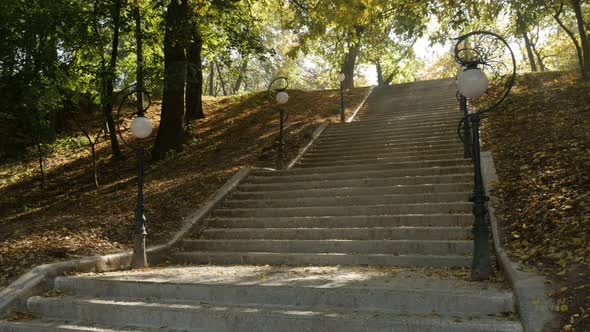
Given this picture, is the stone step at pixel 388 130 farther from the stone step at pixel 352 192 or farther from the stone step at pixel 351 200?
the stone step at pixel 351 200

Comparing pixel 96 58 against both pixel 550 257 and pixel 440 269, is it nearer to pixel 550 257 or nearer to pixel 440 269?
pixel 440 269

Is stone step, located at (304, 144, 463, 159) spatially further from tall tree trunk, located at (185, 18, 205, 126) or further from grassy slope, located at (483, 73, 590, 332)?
tall tree trunk, located at (185, 18, 205, 126)

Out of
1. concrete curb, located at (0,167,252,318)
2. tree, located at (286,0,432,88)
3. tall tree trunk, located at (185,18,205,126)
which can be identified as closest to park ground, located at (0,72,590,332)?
concrete curb, located at (0,167,252,318)

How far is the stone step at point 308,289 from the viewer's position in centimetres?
461

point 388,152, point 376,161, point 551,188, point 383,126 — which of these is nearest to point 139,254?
point 376,161

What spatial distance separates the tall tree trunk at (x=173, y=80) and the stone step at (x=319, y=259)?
7.32 meters

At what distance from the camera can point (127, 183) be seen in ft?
41.7

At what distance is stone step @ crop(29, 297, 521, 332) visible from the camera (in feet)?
14.0

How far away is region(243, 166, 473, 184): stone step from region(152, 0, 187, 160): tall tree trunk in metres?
4.74

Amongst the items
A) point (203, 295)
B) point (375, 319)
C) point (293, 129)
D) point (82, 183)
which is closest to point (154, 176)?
point (82, 183)

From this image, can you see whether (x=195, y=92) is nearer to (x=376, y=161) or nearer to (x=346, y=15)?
(x=346, y=15)

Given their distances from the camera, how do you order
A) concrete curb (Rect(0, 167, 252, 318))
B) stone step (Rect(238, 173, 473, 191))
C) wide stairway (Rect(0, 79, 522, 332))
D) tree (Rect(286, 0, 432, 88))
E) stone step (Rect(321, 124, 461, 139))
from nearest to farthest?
1. wide stairway (Rect(0, 79, 522, 332))
2. concrete curb (Rect(0, 167, 252, 318))
3. stone step (Rect(238, 173, 473, 191))
4. tree (Rect(286, 0, 432, 88))
5. stone step (Rect(321, 124, 461, 139))

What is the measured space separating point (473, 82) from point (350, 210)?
11.5ft

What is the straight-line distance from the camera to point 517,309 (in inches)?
170
